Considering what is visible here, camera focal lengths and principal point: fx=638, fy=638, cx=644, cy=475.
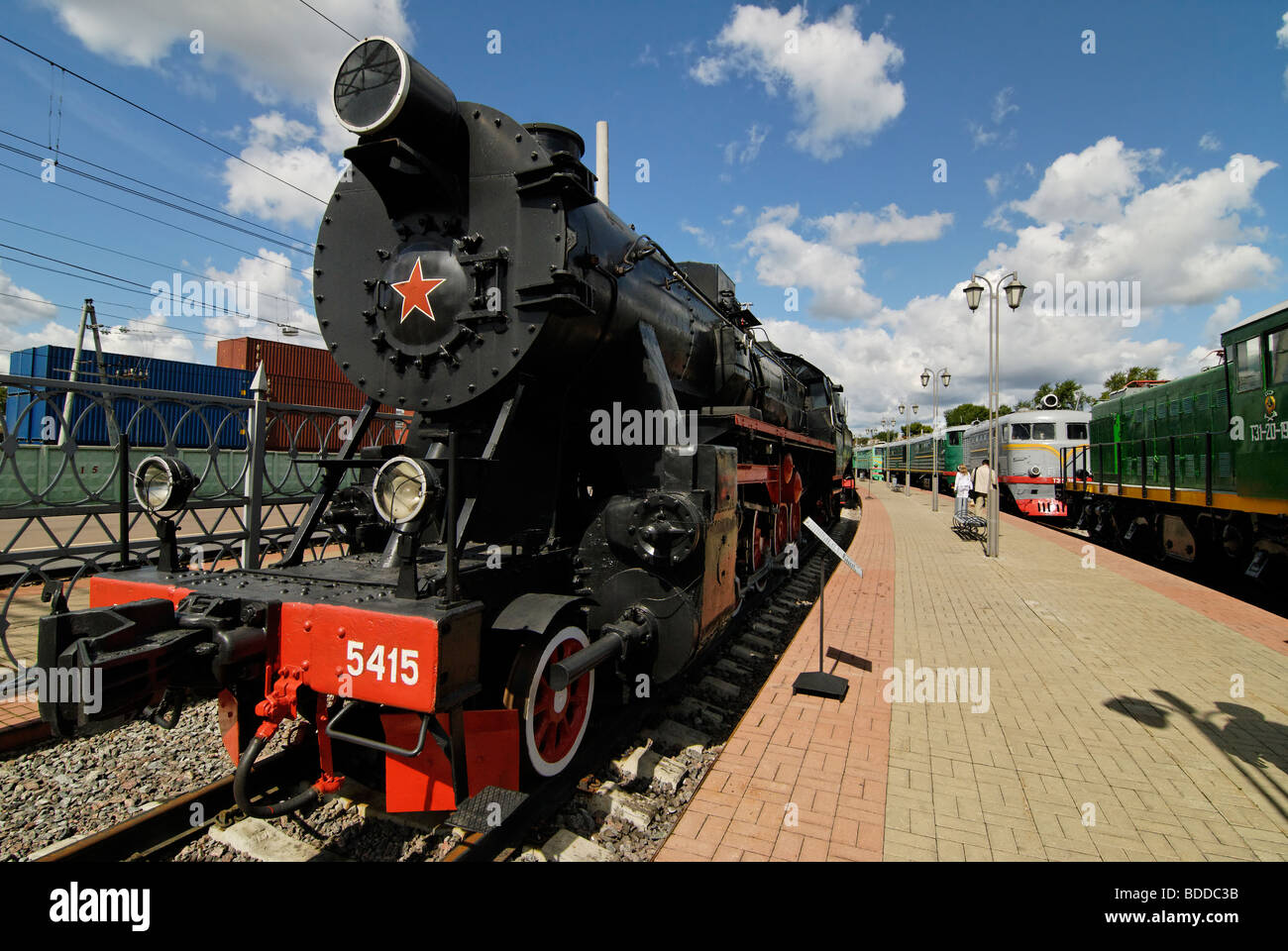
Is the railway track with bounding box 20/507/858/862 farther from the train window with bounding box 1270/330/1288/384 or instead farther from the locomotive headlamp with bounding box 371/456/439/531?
the train window with bounding box 1270/330/1288/384

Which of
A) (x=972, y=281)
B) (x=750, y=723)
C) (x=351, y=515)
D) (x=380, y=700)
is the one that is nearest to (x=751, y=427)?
(x=750, y=723)

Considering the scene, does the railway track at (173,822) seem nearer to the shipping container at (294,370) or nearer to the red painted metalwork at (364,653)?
the red painted metalwork at (364,653)

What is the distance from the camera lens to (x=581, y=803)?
3445 mm

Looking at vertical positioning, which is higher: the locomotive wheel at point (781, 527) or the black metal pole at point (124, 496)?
the black metal pole at point (124, 496)

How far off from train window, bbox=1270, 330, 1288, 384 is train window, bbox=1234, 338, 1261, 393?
236 millimetres

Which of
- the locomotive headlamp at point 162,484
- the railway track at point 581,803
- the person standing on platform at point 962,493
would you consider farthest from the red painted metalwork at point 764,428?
the person standing on platform at point 962,493

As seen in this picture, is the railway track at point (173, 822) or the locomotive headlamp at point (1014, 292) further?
the locomotive headlamp at point (1014, 292)

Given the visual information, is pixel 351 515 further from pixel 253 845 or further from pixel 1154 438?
pixel 1154 438

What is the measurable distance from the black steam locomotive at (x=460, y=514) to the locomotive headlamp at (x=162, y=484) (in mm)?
13

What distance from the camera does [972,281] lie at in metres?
13.4

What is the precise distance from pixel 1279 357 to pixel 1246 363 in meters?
0.72

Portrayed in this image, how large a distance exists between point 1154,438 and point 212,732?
49.6 ft

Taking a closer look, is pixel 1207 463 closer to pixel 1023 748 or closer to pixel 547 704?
pixel 1023 748

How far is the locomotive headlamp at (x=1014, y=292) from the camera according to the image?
12656mm
